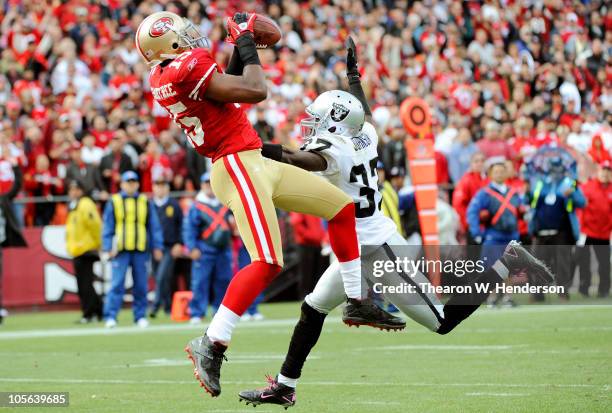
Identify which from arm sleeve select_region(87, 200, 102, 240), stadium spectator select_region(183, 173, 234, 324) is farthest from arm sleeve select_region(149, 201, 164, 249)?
arm sleeve select_region(87, 200, 102, 240)

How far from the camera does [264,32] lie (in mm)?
6797

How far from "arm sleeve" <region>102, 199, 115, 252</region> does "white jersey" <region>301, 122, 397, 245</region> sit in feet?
25.2

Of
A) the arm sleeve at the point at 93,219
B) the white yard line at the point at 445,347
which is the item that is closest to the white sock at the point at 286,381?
the white yard line at the point at 445,347

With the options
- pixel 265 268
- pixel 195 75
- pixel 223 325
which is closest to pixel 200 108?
pixel 195 75

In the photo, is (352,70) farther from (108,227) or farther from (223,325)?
(108,227)

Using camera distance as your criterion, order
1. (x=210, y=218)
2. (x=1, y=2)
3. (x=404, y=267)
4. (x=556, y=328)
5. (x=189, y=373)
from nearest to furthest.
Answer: (x=404, y=267) → (x=189, y=373) → (x=556, y=328) → (x=210, y=218) → (x=1, y=2)

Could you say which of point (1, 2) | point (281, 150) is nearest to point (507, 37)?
point (1, 2)

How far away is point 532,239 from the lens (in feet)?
53.6

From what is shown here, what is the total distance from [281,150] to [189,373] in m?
2.77

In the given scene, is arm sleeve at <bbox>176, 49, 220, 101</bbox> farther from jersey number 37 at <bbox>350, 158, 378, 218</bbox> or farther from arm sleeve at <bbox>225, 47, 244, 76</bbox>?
jersey number 37 at <bbox>350, 158, 378, 218</bbox>

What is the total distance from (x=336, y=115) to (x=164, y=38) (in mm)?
1234

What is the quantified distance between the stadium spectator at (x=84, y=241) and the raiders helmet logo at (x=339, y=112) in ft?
28.4

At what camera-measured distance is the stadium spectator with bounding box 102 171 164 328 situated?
566 inches

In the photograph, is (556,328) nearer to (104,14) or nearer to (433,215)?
(433,215)
